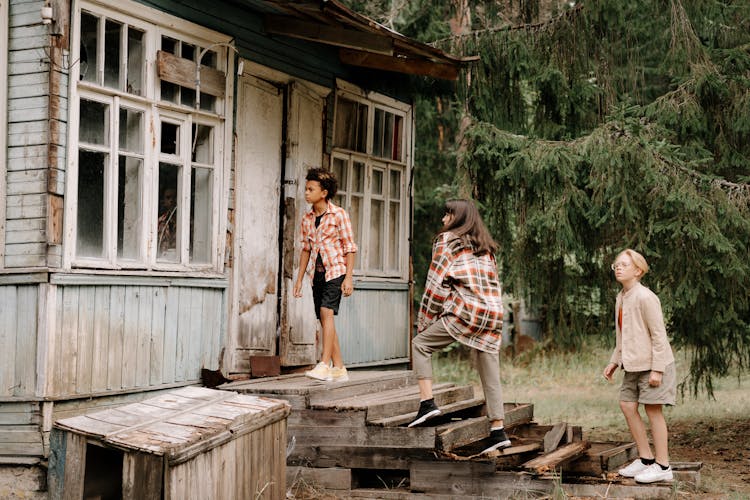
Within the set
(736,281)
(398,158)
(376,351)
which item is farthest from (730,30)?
(376,351)

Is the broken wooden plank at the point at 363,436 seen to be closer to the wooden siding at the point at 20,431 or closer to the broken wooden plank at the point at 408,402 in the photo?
the broken wooden plank at the point at 408,402

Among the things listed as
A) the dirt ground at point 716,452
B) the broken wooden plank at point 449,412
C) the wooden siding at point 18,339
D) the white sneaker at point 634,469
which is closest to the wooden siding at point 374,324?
the broken wooden plank at point 449,412

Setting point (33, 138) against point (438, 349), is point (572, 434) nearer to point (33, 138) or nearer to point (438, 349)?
point (438, 349)

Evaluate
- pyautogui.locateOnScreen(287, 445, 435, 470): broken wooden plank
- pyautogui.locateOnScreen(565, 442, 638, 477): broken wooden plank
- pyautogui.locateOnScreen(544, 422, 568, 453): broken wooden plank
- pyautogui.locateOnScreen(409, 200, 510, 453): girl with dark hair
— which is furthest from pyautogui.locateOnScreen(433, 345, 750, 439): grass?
pyautogui.locateOnScreen(287, 445, 435, 470): broken wooden plank

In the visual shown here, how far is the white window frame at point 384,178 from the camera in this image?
10453 millimetres

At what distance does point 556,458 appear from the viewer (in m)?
7.38

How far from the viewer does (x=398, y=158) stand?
37.5 ft

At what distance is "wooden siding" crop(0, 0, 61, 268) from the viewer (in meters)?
6.72

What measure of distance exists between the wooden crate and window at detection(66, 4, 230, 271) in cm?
144

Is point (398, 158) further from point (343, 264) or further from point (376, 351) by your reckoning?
point (343, 264)

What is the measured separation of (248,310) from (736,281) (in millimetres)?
4594

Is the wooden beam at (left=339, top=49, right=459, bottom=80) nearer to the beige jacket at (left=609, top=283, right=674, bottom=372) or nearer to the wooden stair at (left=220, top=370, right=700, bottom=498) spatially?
the wooden stair at (left=220, top=370, right=700, bottom=498)

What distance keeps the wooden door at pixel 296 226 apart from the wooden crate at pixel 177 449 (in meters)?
2.61

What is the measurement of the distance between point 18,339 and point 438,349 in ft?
9.98
